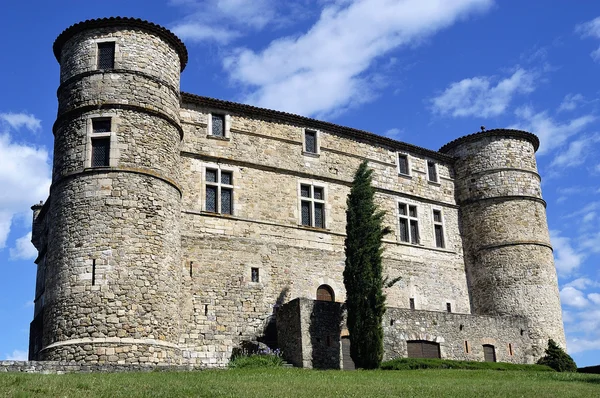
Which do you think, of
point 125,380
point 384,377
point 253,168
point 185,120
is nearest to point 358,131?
point 253,168

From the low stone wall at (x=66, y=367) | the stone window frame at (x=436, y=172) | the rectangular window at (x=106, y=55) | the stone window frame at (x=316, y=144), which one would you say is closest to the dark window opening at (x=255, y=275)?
the stone window frame at (x=316, y=144)

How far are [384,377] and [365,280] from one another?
19.2 feet

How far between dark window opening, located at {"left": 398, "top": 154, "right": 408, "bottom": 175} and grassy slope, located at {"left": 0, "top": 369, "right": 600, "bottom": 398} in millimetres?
13294

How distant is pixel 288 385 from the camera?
1534cm

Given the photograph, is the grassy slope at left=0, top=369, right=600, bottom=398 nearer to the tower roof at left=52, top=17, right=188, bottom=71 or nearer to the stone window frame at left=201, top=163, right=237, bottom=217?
the stone window frame at left=201, top=163, right=237, bottom=217

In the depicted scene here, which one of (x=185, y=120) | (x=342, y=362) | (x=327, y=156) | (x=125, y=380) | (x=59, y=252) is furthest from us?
(x=327, y=156)

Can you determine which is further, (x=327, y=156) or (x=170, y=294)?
(x=327, y=156)

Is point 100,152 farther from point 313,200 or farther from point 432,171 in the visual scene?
point 432,171

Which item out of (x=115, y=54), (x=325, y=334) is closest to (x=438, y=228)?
(x=325, y=334)

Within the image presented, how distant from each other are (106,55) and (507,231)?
19012 millimetres

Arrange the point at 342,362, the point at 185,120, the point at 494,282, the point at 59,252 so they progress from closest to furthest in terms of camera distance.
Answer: the point at 59,252
the point at 342,362
the point at 185,120
the point at 494,282

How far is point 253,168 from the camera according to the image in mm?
26734

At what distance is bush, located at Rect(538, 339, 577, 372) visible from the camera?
1125 inches

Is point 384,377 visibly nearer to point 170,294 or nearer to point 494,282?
point 170,294
